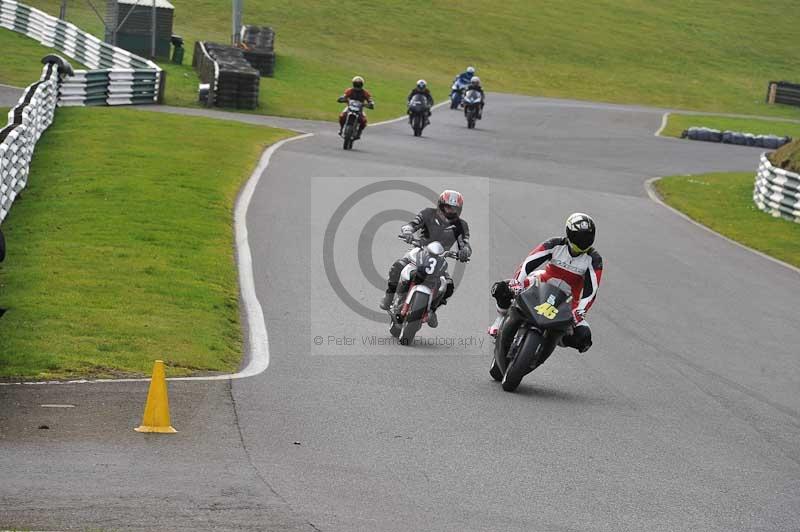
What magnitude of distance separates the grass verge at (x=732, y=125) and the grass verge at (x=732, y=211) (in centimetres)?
1604

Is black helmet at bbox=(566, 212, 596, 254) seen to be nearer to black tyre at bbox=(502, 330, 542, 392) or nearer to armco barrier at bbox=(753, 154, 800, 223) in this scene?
black tyre at bbox=(502, 330, 542, 392)

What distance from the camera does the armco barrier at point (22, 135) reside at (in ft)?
61.5

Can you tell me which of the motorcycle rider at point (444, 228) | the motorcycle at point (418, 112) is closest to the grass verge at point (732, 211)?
the motorcycle at point (418, 112)

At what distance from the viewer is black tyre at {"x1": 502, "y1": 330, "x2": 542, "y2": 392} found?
11.5 metres

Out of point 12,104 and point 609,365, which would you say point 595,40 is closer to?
point 12,104

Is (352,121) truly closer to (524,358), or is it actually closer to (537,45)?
(524,358)

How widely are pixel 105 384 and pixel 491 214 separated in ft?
45.9

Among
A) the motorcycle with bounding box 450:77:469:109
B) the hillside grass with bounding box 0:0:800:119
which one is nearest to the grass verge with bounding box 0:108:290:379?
the motorcycle with bounding box 450:77:469:109

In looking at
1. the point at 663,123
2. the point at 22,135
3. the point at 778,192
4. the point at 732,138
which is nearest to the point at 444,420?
the point at 22,135

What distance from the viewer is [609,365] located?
527 inches

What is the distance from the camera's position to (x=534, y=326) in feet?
37.8

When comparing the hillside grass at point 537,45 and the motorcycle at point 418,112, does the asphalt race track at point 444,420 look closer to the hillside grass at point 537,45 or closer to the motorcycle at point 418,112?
the motorcycle at point 418,112

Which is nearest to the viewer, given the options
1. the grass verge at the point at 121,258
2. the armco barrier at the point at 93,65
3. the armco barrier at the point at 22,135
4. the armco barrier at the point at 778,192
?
the grass verge at the point at 121,258

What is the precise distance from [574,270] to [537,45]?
73419 mm
